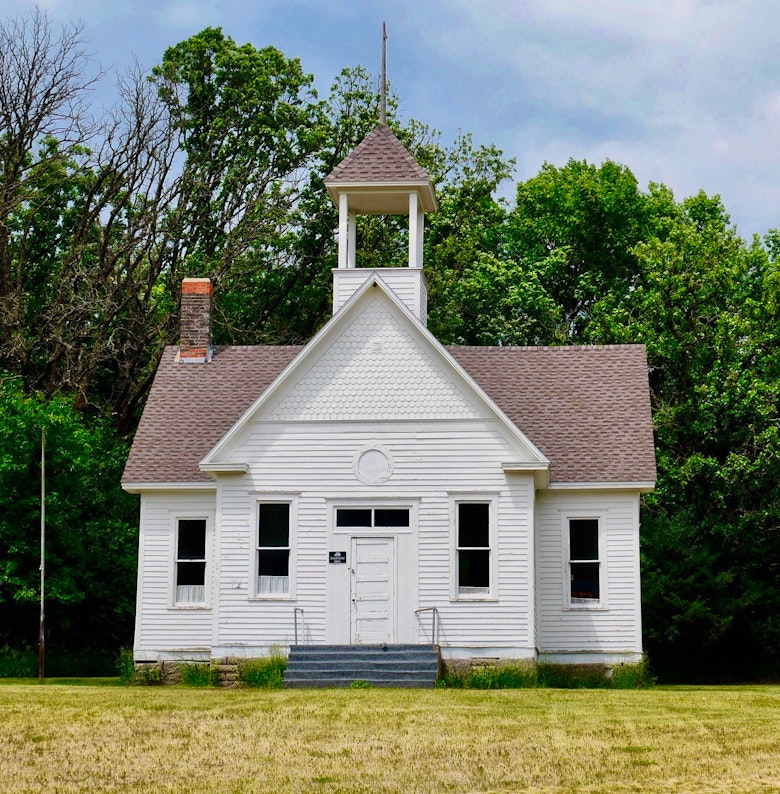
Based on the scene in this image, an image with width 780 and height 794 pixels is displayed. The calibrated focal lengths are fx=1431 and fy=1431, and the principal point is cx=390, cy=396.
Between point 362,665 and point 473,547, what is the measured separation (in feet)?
10.5

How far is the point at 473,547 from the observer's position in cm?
2661

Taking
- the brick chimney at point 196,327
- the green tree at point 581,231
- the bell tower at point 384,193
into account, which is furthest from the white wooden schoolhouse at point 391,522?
the green tree at point 581,231

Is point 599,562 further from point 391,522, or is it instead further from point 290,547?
point 290,547

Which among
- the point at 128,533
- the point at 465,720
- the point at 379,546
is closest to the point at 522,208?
the point at 128,533

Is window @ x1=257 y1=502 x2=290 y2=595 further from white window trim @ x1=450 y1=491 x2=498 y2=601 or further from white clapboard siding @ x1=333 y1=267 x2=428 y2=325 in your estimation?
white clapboard siding @ x1=333 y1=267 x2=428 y2=325

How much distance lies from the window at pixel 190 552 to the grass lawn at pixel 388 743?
20.0ft

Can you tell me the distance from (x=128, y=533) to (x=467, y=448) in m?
10.9

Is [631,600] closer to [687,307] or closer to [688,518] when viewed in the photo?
[688,518]

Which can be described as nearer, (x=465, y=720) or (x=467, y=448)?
(x=465, y=720)

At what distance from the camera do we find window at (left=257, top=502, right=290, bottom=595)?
87.9ft

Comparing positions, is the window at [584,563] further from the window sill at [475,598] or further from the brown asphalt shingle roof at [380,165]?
the brown asphalt shingle roof at [380,165]

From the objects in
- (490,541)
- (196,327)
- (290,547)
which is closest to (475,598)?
(490,541)

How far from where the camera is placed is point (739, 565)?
3584 centimetres

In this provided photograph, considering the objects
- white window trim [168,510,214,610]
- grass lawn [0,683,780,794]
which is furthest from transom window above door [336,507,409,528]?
grass lawn [0,683,780,794]
